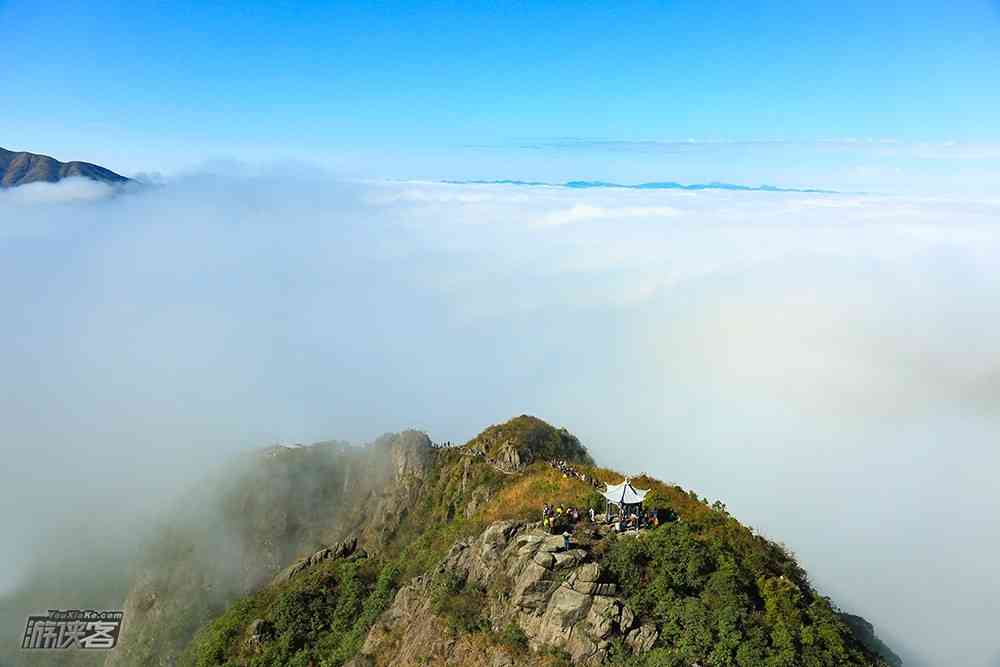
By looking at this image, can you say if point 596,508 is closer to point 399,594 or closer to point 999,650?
point 399,594

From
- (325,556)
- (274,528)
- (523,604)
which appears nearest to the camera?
(523,604)

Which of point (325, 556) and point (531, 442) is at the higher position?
point (531, 442)

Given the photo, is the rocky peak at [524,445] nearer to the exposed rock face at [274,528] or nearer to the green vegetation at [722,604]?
the exposed rock face at [274,528]

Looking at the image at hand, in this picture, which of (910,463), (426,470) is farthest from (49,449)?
(910,463)

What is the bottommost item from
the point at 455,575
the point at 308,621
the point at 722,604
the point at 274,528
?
the point at 274,528

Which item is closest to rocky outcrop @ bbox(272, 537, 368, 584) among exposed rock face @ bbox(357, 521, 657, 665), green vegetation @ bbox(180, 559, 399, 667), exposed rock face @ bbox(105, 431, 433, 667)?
exposed rock face @ bbox(105, 431, 433, 667)

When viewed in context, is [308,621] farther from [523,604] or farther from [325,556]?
[523,604]

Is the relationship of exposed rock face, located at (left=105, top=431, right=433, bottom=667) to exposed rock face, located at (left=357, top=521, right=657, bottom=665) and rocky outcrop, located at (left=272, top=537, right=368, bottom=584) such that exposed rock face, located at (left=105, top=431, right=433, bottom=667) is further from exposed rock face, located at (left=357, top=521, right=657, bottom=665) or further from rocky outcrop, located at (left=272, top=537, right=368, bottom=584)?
exposed rock face, located at (left=357, top=521, right=657, bottom=665)

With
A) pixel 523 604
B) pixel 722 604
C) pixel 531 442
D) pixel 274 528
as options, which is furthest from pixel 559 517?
pixel 274 528

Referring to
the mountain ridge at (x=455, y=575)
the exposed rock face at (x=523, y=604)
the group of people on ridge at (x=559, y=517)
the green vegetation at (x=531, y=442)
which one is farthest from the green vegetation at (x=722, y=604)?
the green vegetation at (x=531, y=442)
